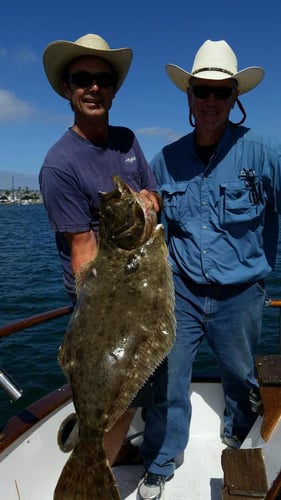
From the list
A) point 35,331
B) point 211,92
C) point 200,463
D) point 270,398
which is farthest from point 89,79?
point 35,331

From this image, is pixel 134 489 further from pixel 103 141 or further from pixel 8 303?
pixel 8 303

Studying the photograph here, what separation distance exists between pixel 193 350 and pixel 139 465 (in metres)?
1.24

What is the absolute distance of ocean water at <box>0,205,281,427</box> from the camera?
9.76 metres

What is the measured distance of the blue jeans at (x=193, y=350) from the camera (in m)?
3.81

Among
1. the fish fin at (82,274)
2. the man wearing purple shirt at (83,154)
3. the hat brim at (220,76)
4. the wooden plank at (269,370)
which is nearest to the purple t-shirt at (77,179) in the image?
the man wearing purple shirt at (83,154)

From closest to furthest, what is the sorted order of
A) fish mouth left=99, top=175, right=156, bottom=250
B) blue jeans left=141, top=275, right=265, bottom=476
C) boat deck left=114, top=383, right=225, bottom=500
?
fish mouth left=99, top=175, right=156, bottom=250, blue jeans left=141, top=275, right=265, bottom=476, boat deck left=114, top=383, right=225, bottom=500

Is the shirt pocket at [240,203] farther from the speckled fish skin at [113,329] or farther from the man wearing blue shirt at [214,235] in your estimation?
the speckled fish skin at [113,329]

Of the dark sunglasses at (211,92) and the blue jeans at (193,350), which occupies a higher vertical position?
the dark sunglasses at (211,92)

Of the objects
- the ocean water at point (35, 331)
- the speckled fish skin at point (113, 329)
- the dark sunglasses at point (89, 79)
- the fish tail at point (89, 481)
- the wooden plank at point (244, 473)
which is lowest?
the ocean water at point (35, 331)

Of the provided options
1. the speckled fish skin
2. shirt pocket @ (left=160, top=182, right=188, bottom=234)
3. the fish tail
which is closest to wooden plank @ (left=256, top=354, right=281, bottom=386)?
the speckled fish skin

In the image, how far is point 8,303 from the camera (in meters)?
16.5

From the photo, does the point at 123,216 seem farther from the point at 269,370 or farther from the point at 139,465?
the point at 139,465

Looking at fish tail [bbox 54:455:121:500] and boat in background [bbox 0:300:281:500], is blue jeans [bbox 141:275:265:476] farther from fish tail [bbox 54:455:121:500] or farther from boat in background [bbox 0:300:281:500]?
fish tail [bbox 54:455:121:500]

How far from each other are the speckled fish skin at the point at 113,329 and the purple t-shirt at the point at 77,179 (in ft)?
0.97
